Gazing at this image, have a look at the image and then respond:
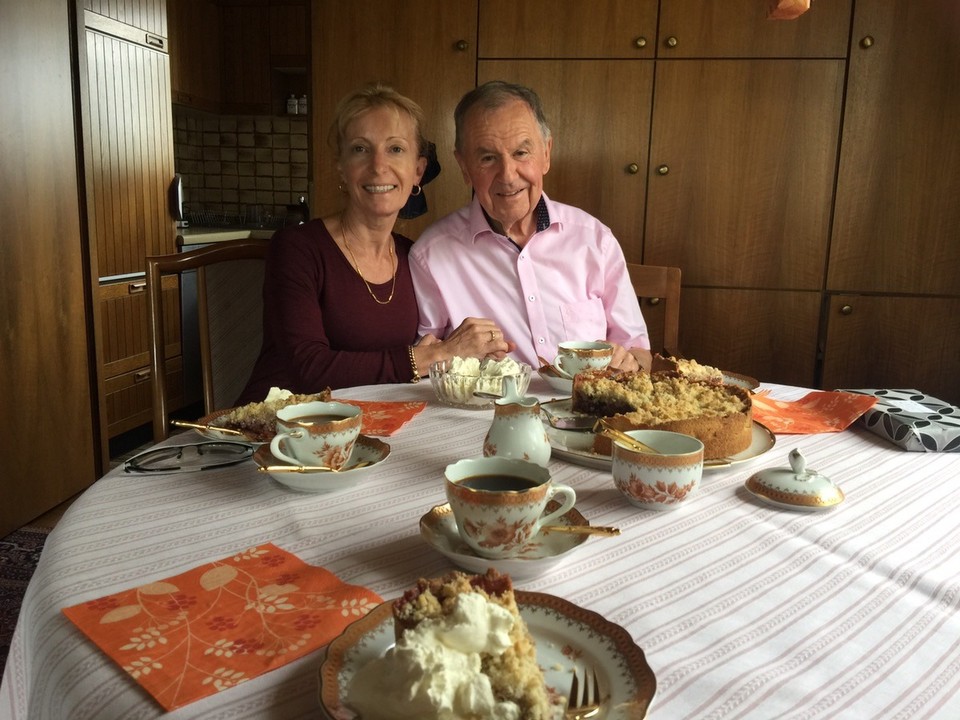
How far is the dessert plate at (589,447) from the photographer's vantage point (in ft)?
3.51

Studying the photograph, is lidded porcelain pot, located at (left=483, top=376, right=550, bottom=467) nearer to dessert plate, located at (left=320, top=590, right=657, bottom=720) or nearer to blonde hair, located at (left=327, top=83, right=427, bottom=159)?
dessert plate, located at (left=320, top=590, right=657, bottom=720)

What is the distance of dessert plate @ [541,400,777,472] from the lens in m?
1.07

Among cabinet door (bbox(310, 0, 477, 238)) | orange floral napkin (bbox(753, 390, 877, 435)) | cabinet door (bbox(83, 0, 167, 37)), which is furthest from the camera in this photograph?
cabinet door (bbox(83, 0, 167, 37))

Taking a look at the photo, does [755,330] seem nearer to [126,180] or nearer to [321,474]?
[321,474]

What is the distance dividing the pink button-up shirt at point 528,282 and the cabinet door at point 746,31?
103 centimetres

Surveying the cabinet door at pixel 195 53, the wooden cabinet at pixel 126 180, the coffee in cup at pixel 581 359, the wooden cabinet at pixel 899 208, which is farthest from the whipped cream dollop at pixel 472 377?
the cabinet door at pixel 195 53

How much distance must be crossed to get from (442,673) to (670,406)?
752 mm

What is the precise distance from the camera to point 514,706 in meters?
0.49

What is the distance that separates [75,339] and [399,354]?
1.81 meters

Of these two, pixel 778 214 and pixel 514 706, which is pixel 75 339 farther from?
pixel 514 706

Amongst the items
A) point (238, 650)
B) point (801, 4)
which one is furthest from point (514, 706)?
point (801, 4)

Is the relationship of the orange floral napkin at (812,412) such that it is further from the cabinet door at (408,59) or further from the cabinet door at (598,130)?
the cabinet door at (408,59)

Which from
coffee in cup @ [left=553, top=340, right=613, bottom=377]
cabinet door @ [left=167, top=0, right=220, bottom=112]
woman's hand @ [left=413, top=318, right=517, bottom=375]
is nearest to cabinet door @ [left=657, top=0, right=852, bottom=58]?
woman's hand @ [left=413, top=318, right=517, bottom=375]

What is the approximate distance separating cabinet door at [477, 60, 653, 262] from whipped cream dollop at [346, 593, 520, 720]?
2.50 metres
